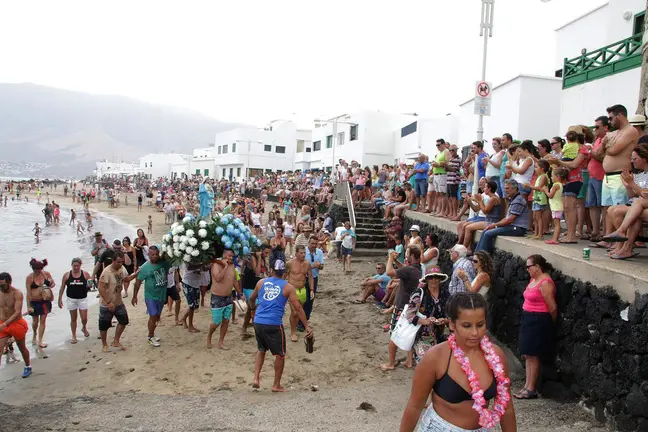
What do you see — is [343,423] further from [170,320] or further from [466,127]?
[466,127]

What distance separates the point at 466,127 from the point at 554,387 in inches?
647

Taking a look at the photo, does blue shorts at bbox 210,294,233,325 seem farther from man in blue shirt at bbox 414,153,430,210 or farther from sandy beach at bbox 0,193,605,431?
man in blue shirt at bbox 414,153,430,210

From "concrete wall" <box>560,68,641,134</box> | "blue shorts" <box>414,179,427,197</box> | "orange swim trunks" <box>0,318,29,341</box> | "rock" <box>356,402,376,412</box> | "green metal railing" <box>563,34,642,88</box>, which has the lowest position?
"rock" <box>356,402,376,412</box>

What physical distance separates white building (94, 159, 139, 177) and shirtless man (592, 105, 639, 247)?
95.8 metres

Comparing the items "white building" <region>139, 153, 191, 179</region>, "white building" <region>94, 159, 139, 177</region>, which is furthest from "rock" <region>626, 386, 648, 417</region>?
"white building" <region>94, 159, 139, 177</region>

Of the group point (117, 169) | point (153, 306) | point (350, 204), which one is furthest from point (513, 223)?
point (117, 169)

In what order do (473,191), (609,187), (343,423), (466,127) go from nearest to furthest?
(343,423) → (609,187) → (473,191) → (466,127)

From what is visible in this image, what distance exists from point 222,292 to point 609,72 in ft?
36.0

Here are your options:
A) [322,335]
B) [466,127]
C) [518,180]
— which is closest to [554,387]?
[518,180]

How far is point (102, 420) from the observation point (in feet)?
17.5

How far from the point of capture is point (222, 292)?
8109 mm

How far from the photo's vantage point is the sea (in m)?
10.4

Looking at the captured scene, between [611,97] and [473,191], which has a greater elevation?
[611,97]

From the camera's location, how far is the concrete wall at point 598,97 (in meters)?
11.5
